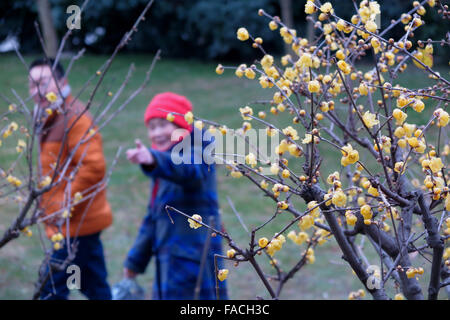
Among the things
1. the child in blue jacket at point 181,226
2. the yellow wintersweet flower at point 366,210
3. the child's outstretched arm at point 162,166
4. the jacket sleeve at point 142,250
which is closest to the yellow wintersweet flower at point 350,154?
the yellow wintersweet flower at point 366,210

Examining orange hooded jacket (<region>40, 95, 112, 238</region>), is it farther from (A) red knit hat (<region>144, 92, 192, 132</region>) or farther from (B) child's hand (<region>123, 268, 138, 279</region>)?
(A) red knit hat (<region>144, 92, 192, 132</region>)

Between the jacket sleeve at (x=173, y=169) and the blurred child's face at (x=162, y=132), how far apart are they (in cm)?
24

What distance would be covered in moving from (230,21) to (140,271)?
11086mm

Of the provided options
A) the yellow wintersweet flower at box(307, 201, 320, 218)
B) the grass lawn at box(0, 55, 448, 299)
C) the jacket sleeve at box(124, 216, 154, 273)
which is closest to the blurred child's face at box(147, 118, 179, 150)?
the grass lawn at box(0, 55, 448, 299)

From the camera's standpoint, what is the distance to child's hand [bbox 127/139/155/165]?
2.68 meters

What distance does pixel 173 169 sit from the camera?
287 cm

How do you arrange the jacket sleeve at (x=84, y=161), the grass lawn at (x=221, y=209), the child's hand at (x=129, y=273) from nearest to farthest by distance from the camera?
1. the jacket sleeve at (x=84, y=161)
2. the child's hand at (x=129, y=273)
3. the grass lawn at (x=221, y=209)

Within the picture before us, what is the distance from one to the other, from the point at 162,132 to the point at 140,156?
520 mm

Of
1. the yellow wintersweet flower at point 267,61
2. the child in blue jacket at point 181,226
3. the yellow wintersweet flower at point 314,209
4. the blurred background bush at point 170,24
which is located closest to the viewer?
the yellow wintersweet flower at point 314,209

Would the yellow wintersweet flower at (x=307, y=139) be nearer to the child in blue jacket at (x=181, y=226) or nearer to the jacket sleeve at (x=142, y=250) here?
the child in blue jacket at (x=181, y=226)

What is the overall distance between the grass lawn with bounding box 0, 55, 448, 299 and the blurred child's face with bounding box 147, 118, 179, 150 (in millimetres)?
419

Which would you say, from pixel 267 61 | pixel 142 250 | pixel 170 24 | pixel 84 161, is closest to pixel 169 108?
pixel 84 161

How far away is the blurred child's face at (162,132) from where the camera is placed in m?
3.22

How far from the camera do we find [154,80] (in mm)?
13492
